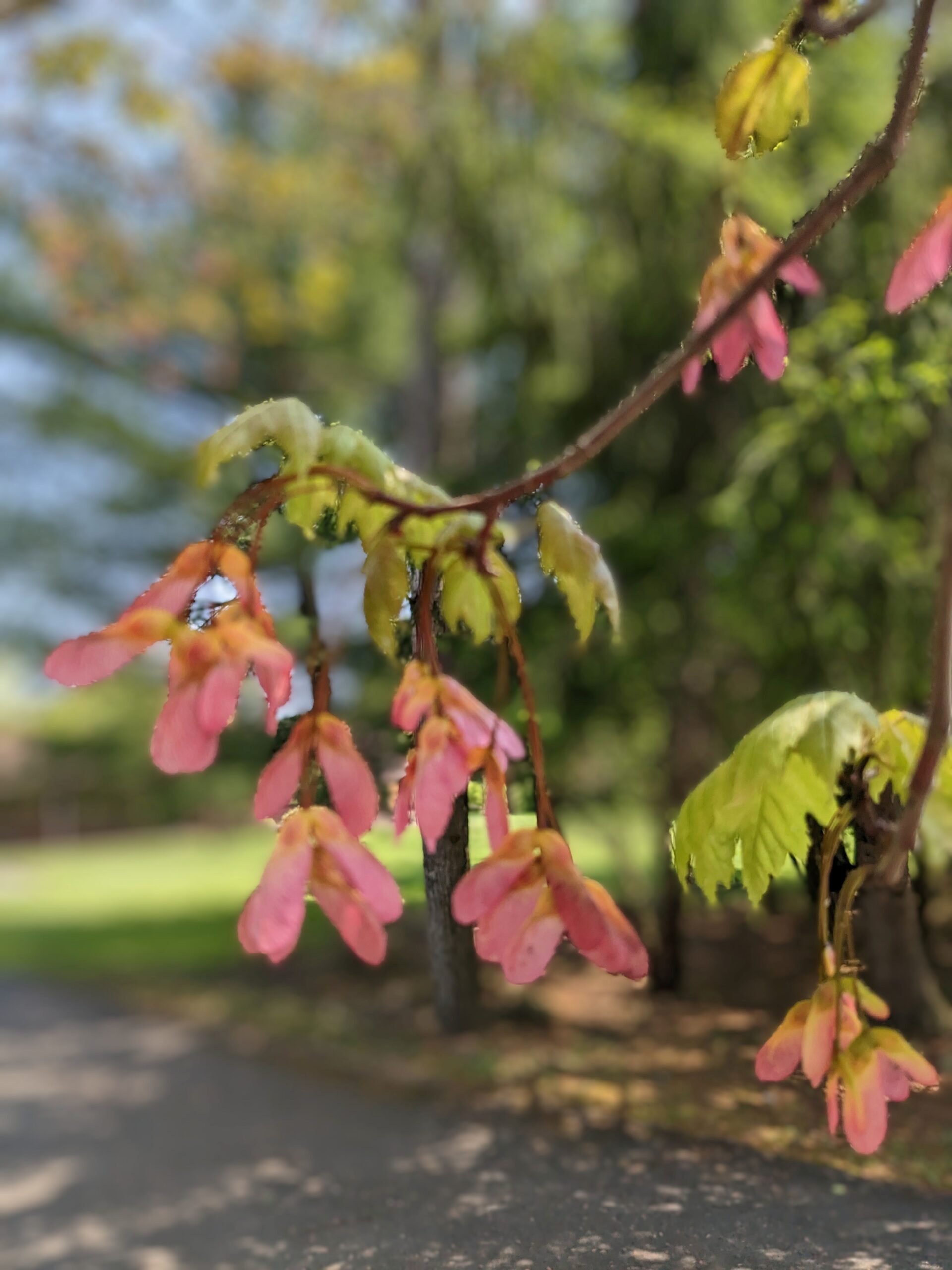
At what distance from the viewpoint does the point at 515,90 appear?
539 centimetres

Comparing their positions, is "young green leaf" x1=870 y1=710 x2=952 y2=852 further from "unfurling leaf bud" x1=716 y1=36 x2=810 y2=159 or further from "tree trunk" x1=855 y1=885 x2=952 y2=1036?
"tree trunk" x1=855 y1=885 x2=952 y2=1036

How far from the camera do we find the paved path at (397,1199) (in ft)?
4.85

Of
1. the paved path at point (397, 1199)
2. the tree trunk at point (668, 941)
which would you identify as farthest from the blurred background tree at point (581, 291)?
the paved path at point (397, 1199)

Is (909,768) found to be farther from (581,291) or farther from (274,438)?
(581,291)

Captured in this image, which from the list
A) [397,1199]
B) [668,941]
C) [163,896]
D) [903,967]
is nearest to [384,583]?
[397,1199]

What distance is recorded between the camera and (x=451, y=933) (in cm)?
177

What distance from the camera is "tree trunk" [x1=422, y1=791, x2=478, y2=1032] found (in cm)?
145

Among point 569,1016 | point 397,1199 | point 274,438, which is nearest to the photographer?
point 274,438

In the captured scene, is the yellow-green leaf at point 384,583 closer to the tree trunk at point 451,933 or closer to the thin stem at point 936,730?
the tree trunk at point 451,933

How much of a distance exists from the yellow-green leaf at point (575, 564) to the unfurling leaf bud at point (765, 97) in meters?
0.59

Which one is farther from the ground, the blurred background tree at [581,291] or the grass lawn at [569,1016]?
the blurred background tree at [581,291]

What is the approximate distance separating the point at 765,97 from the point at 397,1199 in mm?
1833

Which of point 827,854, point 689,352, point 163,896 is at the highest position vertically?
point 689,352

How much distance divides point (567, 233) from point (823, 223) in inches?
176
